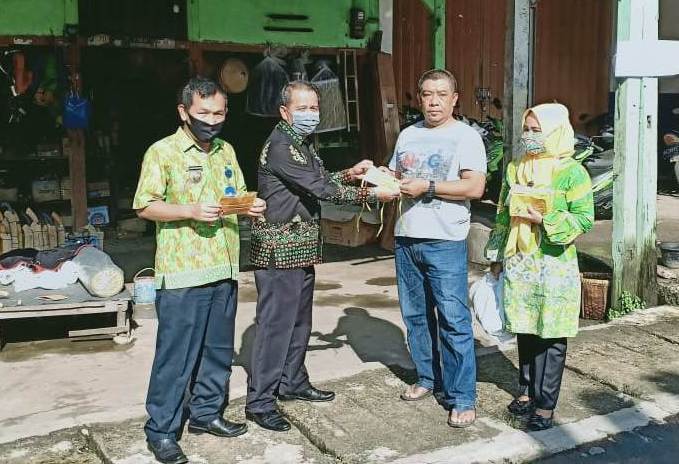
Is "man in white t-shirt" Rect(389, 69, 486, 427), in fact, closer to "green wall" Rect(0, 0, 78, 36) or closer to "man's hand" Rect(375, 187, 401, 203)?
"man's hand" Rect(375, 187, 401, 203)

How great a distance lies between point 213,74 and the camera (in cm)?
1030

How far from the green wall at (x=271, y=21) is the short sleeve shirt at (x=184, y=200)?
21.1ft

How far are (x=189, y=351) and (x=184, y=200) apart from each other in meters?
0.75

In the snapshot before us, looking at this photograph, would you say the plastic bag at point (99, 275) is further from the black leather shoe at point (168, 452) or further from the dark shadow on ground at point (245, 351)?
the black leather shoe at point (168, 452)

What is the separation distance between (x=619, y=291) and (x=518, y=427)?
8.68 feet

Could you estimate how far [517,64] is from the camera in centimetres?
736

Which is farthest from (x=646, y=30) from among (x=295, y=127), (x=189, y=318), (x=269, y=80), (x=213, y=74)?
(x=213, y=74)

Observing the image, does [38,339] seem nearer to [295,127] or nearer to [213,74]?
[295,127]

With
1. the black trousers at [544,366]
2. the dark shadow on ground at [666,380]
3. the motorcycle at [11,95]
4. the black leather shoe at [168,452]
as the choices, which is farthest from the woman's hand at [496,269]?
the motorcycle at [11,95]

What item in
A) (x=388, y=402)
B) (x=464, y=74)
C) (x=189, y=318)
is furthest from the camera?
(x=464, y=74)

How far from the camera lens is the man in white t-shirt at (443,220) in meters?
4.26

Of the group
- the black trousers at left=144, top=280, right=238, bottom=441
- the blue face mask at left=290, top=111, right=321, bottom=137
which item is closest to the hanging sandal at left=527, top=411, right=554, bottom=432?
the black trousers at left=144, top=280, right=238, bottom=441

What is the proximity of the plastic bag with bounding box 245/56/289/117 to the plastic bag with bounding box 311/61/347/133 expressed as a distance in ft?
1.53

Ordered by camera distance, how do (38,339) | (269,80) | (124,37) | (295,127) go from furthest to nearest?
(269,80), (124,37), (38,339), (295,127)
